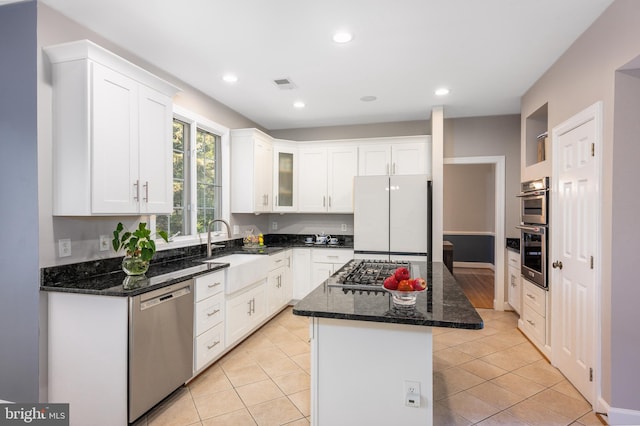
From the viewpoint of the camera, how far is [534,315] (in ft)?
11.0

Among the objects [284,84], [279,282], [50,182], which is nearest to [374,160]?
[284,84]

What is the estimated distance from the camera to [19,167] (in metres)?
2.06

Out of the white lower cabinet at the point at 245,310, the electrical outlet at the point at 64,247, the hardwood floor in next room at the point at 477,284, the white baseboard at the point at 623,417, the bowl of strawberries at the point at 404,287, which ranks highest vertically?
the electrical outlet at the point at 64,247

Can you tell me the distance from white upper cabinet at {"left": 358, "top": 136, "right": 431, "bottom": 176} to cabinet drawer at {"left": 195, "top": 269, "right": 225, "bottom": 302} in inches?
99.8

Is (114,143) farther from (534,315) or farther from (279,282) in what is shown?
(534,315)

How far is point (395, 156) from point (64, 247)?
3730mm

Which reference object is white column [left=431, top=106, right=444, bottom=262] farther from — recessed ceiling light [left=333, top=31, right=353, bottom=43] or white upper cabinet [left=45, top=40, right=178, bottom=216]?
white upper cabinet [left=45, top=40, right=178, bottom=216]

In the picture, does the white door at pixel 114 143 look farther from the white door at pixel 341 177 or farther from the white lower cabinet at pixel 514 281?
the white lower cabinet at pixel 514 281

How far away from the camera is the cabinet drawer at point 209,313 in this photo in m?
2.64

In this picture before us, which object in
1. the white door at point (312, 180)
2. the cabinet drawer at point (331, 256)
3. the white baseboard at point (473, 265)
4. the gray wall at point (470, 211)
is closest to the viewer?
the cabinet drawer at point (331, 256)

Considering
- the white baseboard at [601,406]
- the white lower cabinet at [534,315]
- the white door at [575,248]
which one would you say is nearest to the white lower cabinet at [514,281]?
the white lower cabinet at [534,315]

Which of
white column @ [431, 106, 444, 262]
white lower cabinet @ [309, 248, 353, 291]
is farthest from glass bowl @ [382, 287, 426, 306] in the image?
white lower cabinet @ [309, 248, 353, 291]

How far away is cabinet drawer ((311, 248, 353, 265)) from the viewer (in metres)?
4.43

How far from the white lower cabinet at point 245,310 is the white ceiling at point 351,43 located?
84.6 inches
